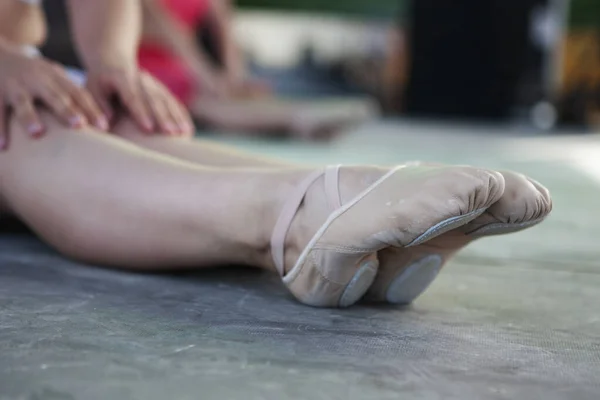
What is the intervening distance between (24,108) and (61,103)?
0.04m

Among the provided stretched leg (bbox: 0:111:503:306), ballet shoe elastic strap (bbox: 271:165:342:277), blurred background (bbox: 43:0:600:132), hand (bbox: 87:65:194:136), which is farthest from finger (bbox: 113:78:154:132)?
blurred background (bbox: 43:0:600:132)

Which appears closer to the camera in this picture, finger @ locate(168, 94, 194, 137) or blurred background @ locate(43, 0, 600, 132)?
finger @ locate(168, 94, 194, 137)

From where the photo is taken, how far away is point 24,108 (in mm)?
818

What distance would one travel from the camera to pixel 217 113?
272cm

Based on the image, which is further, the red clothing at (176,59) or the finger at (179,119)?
the red clothing at (176,59)

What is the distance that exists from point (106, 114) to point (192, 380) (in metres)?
0.49

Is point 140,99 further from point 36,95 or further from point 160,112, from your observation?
point 36,95

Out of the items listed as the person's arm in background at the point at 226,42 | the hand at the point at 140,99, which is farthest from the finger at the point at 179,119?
the person's arm in background at the point at 226,42

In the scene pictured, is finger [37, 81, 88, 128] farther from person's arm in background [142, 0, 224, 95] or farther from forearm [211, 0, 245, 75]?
forearm [211, 0, 245, 75]

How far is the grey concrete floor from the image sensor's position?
1.68 feet

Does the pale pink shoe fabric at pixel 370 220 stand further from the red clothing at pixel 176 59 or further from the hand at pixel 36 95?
the red clothing at pixel 176 59

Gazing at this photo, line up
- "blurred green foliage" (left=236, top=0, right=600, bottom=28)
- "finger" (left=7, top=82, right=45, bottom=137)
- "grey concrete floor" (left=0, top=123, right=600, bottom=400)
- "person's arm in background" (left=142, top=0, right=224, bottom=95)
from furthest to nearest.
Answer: "blurred green foliage" (left=236, top=0, right=600, bottom=28)
"person's arm in background" (left=142, top=0, right=224, bottom=95)
"finger" (left=7, top=82, right=45, bottom=137)
"grey concrete floor" (left=0, top=123, right=600, bottom=400)

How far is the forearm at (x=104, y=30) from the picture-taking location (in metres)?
1.02

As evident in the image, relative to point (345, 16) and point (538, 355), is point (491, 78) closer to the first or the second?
point (345, 16)
